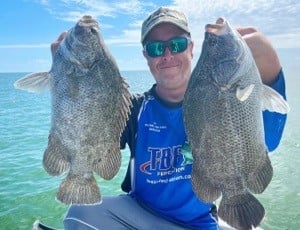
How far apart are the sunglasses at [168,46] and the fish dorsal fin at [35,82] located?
1136mm

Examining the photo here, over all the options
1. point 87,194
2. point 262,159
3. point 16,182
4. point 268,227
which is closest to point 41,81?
point 87,194

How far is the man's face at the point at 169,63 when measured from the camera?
13.1 feet

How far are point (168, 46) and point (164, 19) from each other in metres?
0.51

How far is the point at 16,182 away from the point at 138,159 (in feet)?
23.1

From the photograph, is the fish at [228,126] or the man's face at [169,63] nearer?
the fish at [228,126]

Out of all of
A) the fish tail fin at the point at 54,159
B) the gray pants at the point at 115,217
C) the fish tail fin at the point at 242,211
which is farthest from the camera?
the gray pants at the point at 115,217

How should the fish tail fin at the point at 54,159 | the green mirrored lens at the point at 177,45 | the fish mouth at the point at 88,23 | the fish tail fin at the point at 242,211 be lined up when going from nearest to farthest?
the fish tail fin at the point at 242,211
the fish mouth at the point at 88,23
the fish tail fin at the point at 54,159
the green mirrored lens at the point at 177,45

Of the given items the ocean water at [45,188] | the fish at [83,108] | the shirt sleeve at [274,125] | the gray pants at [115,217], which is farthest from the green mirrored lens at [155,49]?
the gray pants at [115,217]

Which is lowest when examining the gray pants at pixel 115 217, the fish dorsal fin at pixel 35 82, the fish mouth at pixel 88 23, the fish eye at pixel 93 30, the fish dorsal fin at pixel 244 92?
the gray pants at pixel 115 217

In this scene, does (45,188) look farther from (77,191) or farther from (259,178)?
(259,178)

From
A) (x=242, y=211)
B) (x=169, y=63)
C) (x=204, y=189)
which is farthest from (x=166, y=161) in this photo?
(x=242, y=211)

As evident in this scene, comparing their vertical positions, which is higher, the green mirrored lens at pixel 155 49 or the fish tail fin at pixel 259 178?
the green mirrored lens at pixel 155 49

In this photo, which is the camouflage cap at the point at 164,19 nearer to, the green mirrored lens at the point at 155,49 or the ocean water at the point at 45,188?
the green mirrored lens at the point at 155,49

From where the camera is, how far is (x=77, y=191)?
3.06m
